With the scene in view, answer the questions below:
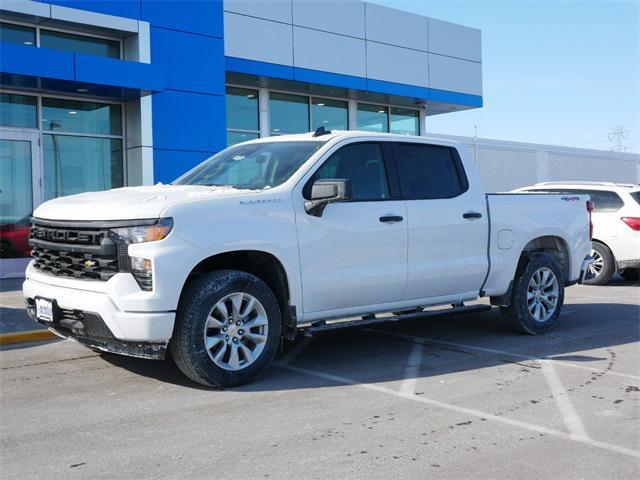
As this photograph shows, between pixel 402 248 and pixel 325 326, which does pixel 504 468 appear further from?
pixel 402 248

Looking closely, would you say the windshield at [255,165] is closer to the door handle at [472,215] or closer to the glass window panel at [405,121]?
the door handle at [472,215]

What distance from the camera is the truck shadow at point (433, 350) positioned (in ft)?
20.1

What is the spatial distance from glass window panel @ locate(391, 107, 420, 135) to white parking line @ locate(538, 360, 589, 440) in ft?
49.6

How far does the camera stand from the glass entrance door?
43.9 ft

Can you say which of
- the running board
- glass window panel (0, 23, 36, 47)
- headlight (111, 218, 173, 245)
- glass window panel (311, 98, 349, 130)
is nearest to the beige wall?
glass window panel (311, 98, 349, 130)

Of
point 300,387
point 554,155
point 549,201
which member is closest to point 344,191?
point 300,387

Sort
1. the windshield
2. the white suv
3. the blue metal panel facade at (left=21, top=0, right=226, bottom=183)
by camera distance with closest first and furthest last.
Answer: the windshield → the white suv → the blue metal panel facade at (left=21, top=0, right=226, bottom=183)

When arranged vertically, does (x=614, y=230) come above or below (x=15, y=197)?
below

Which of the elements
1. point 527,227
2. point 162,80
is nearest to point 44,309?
point 527,227

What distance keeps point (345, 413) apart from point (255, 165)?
98.8 inches

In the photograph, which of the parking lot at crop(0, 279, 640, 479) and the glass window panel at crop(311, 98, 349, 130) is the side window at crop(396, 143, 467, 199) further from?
the glass window panel at crop(311, 98, 349, 130)

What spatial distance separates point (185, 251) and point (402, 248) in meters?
2.14

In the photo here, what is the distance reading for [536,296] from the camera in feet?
26.0

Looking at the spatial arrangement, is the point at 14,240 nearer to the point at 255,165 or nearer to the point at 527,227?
the point at 255,165
